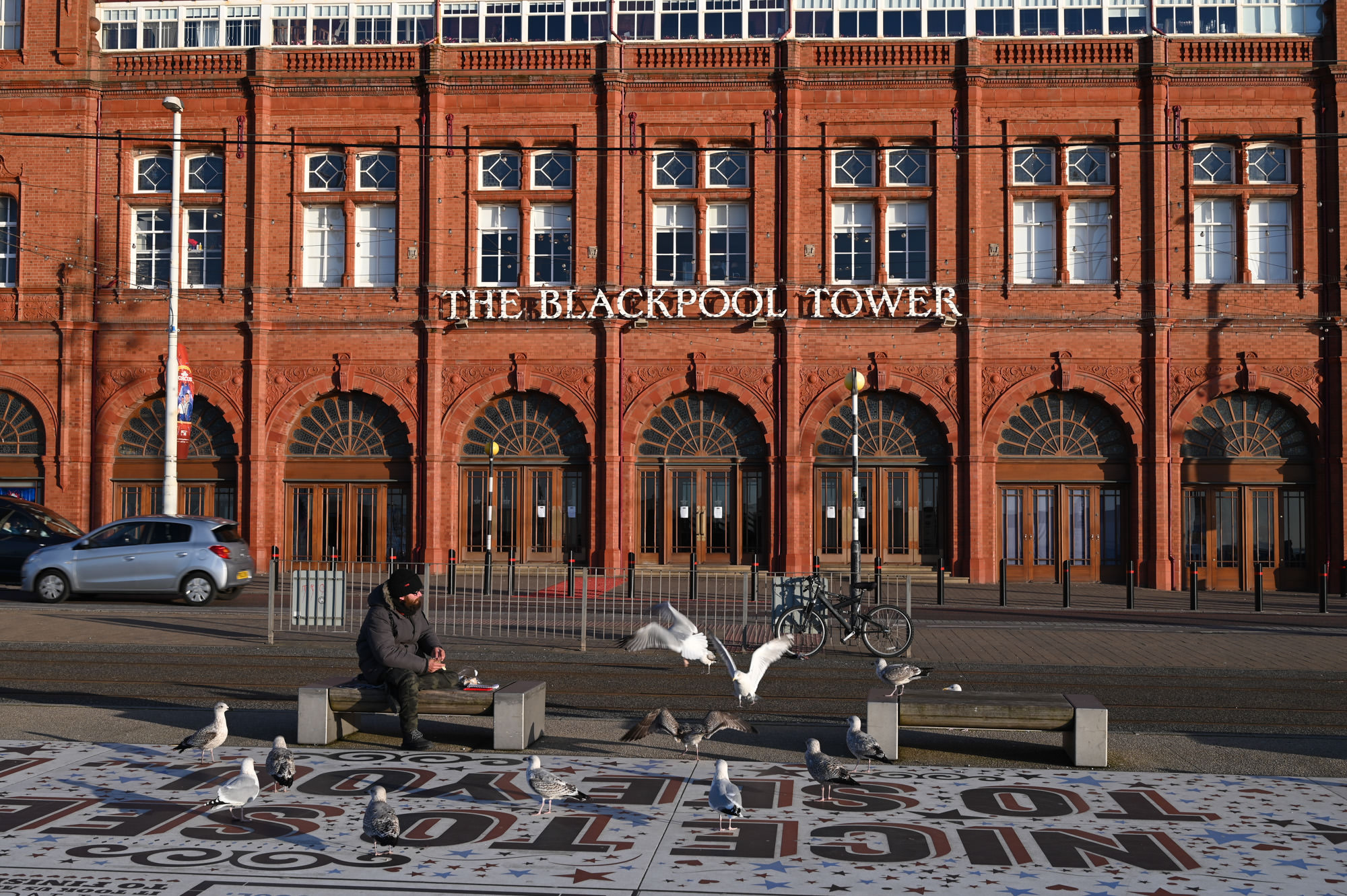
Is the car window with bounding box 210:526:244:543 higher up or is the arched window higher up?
the arched window

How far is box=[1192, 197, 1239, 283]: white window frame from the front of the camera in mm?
30438

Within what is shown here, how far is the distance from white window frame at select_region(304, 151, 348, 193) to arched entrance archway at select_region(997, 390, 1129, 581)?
692 inches

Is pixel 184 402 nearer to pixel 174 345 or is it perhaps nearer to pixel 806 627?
pixel 174 345

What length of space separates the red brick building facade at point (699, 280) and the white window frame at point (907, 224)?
68 millimetres

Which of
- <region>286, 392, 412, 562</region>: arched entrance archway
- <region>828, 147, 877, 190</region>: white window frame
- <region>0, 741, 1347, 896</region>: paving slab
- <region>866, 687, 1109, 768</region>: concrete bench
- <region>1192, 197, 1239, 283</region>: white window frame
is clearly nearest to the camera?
<region>0, 741, 1347, 896</region>: paving slab

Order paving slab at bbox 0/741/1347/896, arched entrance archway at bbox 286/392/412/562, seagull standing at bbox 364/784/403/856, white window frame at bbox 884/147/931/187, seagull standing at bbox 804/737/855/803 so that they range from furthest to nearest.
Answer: arched entrance archway at bbox 286/392/412/562 → white window frame at bbox 884/147/931/187 → seagull standing at bbox 804/737/855/803 → seagull standing at bbox 364/784/403/856 → paving slab at bbox 0/741/1347/896

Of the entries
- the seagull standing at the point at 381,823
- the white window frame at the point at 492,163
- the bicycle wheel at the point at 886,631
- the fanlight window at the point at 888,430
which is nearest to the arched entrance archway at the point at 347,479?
the white window frame at the point at 492,163

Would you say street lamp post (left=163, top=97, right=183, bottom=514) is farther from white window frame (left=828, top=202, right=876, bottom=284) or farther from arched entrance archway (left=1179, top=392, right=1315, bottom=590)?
arched entrance archway (left=1179, top=392, right=1315, bottom=590)

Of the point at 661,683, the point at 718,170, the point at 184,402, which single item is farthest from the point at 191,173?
the point at 661,683

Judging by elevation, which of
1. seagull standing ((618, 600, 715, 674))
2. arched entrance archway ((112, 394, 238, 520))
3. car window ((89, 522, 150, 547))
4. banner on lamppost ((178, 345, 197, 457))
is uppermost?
banner on lamppost ((178, 345, 197, 457))

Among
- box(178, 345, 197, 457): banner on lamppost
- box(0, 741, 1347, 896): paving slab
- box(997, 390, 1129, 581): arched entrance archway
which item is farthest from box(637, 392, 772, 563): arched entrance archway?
box(0, 741, 1347, 896): paving slab

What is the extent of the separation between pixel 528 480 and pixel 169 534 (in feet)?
33.1

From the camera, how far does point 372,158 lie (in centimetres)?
3195

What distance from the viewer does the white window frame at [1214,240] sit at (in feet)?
99.9
